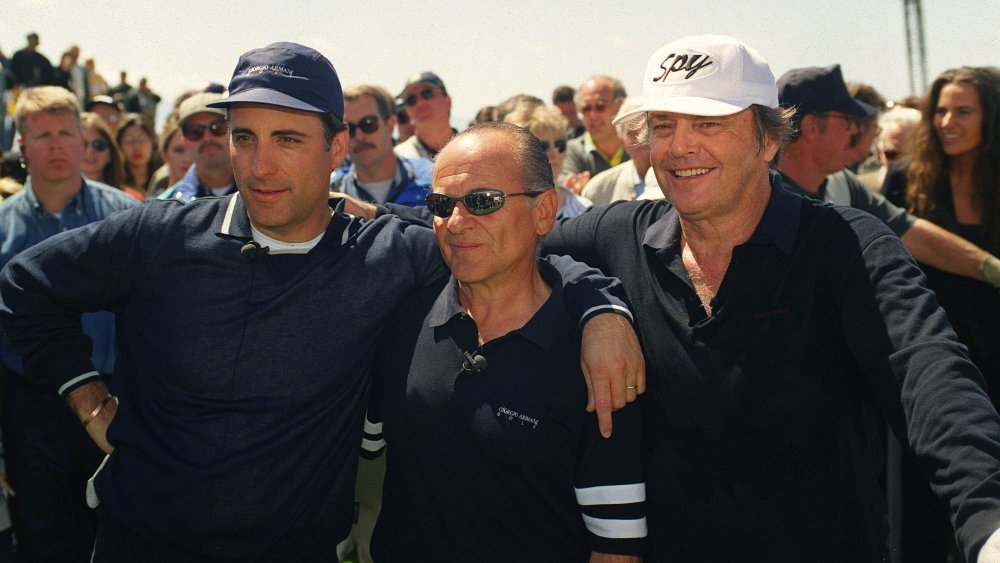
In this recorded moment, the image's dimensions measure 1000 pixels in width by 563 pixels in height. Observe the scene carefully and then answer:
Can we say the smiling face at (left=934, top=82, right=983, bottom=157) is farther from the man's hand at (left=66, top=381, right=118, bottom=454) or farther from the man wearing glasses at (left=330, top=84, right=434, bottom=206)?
the man's hand at (left=66, top=381, right=118, bottom=454)

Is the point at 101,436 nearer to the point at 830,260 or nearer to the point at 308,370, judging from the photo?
the point at 308,370

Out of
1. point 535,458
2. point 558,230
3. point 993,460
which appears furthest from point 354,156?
point 993,460

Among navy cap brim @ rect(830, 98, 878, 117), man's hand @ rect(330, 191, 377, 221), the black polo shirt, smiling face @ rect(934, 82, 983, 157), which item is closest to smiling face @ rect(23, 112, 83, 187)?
man's hand @ rect(330, 191, 377, 221)

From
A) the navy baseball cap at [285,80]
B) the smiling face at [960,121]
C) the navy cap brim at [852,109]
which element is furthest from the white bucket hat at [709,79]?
the smiling face at [960,121]

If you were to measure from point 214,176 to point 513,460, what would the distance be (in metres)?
3.85

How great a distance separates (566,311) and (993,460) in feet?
4.09

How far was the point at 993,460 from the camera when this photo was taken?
1890 mm

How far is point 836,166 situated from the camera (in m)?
5.12

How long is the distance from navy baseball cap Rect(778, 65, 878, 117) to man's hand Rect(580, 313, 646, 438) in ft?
10.2

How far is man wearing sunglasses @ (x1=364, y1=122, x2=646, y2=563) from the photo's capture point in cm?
253

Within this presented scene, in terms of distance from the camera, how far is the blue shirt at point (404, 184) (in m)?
6.54

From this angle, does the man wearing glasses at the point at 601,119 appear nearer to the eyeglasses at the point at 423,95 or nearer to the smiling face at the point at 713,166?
the eyeglasses at the point at 423,95

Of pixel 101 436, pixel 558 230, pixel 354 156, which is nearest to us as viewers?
pixel 101 436

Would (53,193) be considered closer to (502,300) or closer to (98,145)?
(98,145)
